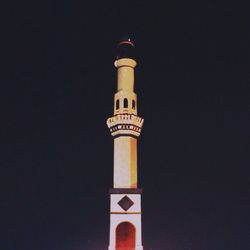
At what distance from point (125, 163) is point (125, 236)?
393 cm

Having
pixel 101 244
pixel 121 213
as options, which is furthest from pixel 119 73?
pixel 101 244

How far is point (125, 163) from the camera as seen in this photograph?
24.1 m

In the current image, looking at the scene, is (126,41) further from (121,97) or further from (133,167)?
(133,167)

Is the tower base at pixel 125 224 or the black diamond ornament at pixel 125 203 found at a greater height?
the black diamond ornament at pixel 125 203

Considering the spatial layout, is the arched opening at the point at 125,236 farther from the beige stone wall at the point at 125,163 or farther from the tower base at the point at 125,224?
the beige stone wall at the point at 125,163

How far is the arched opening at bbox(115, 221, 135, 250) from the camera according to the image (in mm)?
22891

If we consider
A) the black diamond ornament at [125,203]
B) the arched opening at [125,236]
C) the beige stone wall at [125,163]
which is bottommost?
the arched opening at [125,236]

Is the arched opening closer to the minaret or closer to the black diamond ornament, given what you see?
the minaret

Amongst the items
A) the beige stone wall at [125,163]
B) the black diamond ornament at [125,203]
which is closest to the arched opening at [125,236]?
the black diamond ornament at [125,203]

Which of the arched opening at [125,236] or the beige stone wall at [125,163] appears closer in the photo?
the arched opening at [125,236]

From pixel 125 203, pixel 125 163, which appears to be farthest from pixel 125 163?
pixel 125 203

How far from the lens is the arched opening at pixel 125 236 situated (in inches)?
901

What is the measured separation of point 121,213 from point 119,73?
844cm

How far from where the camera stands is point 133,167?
2430 cm
